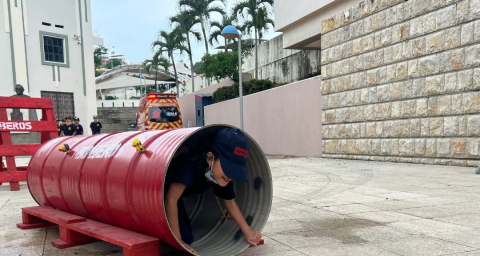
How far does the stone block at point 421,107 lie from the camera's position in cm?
923

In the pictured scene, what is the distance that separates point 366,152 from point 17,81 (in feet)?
62.8

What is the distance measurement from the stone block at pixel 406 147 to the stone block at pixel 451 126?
95 centimetres

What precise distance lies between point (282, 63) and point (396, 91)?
11.4 metres

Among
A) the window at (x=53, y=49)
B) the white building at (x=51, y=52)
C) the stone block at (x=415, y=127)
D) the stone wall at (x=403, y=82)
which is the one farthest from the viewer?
the window at (x=53, y=49)

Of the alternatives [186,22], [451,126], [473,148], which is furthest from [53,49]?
[473,148]

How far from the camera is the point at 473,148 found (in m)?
8.16

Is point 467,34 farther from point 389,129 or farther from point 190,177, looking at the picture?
point 190,177

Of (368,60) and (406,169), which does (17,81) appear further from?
(406,169)

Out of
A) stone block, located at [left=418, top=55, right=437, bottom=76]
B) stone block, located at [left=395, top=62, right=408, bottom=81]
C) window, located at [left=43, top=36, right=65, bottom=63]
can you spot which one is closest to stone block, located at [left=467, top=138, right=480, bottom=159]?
stone block, located at [left=418, top=55, right=437, bottom=76]

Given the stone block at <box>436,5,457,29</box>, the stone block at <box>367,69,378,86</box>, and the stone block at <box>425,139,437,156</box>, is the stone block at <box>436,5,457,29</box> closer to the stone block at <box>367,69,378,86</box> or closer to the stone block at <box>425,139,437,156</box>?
the stone block at <box>367,69,378,86</box>

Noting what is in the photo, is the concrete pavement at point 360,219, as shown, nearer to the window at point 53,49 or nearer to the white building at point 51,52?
the white building at point 51,52

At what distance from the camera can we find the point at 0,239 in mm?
4051

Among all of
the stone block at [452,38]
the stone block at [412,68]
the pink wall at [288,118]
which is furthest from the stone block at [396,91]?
the pink wall at [288,118]

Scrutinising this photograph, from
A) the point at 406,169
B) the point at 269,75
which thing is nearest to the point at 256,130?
the point at 269,75
